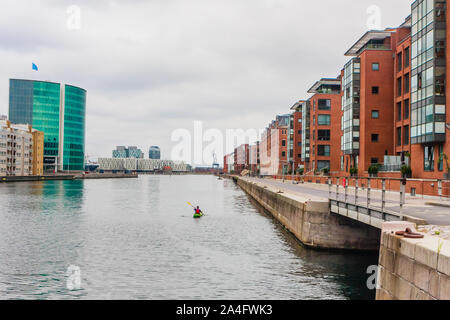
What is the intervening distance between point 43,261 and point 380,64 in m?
54.6

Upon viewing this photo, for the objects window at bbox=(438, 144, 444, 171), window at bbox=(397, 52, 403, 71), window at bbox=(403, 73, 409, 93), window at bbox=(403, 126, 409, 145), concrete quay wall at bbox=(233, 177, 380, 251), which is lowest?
concrete quay wall at bbox=(233, 177, 380, 251)

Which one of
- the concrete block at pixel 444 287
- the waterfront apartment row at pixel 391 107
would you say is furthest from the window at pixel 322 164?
the concrete block at pixel 444 287

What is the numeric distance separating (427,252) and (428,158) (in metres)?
35.9

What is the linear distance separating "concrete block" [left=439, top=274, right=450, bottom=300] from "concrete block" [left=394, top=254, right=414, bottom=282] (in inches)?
54.5

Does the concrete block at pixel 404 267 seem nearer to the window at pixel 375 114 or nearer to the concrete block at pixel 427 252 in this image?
the concrete block at pixel 427 252

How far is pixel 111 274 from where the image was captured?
20.7 metres

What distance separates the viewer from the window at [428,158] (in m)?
41.4

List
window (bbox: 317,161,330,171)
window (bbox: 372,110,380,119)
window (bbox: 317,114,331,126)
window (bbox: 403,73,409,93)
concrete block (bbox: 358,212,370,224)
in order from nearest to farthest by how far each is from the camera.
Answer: concrete block (bbox: 358,212,370,224) → window (bbox: 403,73,409,93) → window (bbox: 372,110,380,119) → window (bbox: 317,161,330,171) → window (bbox: 317,114,331,126)

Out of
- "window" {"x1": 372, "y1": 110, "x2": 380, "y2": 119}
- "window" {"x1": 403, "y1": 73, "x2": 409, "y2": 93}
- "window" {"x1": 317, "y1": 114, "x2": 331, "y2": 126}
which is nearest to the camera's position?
"window" {"x1": 403, "y1": 73, "x2": 409, "y2": 93}

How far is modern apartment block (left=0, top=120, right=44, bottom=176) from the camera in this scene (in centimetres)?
13738

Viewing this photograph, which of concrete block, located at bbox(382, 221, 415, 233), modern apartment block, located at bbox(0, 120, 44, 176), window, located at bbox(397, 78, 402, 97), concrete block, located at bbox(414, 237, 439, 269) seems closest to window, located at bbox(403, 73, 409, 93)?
window, located at bbox(397, 78, 402, 97)

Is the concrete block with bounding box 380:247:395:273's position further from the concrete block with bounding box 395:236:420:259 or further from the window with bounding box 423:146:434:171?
the window with bounding box 423:146:434:171

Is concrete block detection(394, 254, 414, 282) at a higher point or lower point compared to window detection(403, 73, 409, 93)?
lower

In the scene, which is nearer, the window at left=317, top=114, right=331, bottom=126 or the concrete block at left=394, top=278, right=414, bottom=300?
the concrete block at left=394, top=278, right=414, bottom=300
